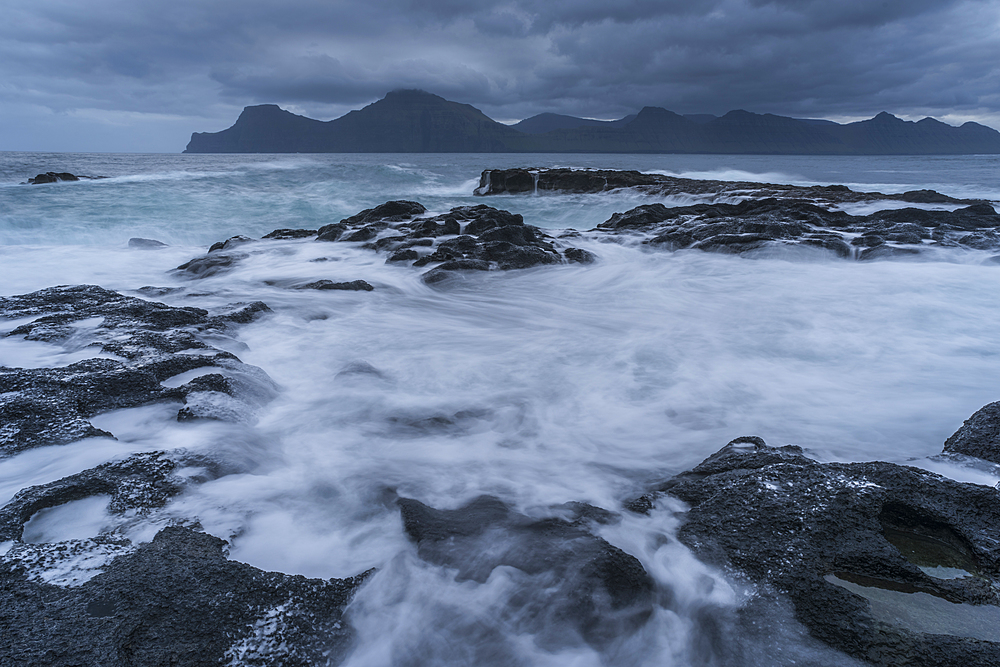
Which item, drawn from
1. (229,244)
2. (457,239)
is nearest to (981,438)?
(457,239)

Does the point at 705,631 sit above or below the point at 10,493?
below

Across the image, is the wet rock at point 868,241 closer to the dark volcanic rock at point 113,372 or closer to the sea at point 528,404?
the sea at point 528,404

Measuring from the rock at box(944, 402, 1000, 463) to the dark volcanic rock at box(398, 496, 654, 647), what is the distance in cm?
185

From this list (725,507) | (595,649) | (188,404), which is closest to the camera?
(595,649)

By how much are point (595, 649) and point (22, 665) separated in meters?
1.62

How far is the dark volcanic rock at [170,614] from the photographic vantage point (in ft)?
4.72

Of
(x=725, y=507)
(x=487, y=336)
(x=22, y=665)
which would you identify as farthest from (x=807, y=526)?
(x=487, y=336)

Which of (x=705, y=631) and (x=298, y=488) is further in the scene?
(x=298, y=488)

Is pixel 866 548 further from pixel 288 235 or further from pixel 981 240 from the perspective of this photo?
pixel 288 235

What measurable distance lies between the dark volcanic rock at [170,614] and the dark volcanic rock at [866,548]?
4.81 ft

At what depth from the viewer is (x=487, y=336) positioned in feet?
17.6

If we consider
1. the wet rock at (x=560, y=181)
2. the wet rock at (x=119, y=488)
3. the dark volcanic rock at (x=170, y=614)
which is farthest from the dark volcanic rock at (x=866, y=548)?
the wet rock at (x=560, y=181)

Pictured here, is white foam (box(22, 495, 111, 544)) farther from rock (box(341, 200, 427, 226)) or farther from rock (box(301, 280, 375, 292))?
rock (box(341, 200, 427, 226))

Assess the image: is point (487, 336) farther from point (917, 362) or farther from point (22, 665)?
point (22, 665)
